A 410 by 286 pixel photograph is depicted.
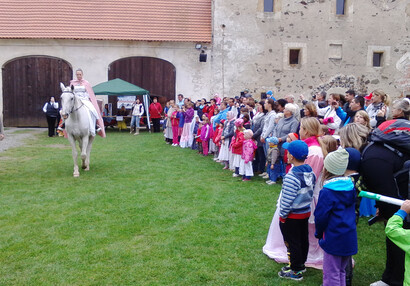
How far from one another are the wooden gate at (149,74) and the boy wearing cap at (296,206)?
18771mm

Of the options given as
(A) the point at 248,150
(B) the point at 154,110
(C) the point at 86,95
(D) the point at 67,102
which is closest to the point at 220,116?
(A) the point at 248,150

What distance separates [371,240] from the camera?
Result: 5691 mm

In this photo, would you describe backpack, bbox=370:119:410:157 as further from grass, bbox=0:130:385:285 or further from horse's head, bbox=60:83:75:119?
horse's head, bbox=60:83:75:119

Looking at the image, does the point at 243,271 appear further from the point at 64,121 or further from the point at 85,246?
the point at 64,121

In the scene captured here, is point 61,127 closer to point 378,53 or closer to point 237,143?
point 237,143

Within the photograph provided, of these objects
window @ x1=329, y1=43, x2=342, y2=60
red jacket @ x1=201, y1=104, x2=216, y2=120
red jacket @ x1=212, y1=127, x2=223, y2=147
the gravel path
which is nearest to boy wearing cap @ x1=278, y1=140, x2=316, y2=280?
red jacket @ x1=212, y1=127, x2=223, y2=147

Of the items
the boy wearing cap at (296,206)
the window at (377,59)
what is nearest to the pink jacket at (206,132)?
the boy wearing cap at (296,206)

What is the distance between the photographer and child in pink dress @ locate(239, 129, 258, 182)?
9.19 metres

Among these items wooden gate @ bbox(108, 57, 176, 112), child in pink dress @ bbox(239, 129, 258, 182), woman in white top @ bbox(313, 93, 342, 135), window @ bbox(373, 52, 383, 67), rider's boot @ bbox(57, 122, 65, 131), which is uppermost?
window @ bbox(373, 52, 383, 67)

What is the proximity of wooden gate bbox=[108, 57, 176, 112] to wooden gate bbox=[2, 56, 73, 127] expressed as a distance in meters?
2.58

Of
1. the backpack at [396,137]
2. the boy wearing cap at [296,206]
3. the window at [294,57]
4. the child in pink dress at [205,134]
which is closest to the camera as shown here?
the backpack at [396,137]

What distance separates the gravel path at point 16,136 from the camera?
1511 centimetres

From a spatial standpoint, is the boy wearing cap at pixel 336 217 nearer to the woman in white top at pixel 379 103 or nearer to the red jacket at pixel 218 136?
the woman in white top at pixel 379 103

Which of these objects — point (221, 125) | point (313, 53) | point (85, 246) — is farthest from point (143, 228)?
point (313, 53)
